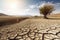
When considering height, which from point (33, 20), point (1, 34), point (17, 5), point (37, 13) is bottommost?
point (1, 34)

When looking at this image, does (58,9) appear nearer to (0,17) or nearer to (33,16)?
(33,16)

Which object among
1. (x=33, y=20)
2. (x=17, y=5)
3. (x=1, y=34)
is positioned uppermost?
(x=17, y=5)

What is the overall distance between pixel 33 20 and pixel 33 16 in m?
0.20

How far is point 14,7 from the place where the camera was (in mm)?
2709

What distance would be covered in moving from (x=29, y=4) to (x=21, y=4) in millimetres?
198

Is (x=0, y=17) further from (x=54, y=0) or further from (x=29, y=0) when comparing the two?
(x=54, y=0)

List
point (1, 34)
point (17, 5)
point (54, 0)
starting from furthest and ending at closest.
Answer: point (54, 0), point (17, 5), point (1, 34)

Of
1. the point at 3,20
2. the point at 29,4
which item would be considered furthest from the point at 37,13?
the point at 3,20

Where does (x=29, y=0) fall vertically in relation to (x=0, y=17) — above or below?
above

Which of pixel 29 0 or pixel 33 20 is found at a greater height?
pixel 29 0

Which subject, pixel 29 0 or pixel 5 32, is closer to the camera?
pixel 5 32

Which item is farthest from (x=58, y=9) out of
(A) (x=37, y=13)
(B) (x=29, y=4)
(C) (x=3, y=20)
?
(C) (x=3, y=20)

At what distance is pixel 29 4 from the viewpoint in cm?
273

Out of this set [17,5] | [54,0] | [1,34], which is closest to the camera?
[1,34]
